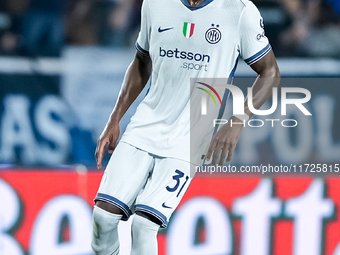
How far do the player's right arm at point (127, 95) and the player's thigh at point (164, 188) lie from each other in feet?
0.95

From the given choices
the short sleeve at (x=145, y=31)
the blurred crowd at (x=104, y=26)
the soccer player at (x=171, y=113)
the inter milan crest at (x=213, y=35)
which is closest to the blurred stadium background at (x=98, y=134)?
the blurred crowd at (x=104, y=26)

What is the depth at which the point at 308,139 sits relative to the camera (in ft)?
12.4

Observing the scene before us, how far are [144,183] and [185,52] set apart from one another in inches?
23.8

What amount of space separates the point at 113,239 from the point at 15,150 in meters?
1.80

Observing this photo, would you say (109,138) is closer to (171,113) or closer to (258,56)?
(171,113)

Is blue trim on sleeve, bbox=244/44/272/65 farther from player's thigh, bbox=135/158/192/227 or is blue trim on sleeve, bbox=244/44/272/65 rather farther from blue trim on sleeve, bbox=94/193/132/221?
blue trim on sleeve, bbox=94/193/132/221

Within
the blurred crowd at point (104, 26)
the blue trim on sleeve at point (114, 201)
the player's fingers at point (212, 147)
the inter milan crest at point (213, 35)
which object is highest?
the blurred crowd at point (104, 26)

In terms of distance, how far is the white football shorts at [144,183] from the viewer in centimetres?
215

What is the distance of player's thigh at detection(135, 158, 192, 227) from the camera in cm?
213

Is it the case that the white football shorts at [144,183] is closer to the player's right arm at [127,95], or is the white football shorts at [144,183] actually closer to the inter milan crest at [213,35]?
the player's right arm at [127,95]

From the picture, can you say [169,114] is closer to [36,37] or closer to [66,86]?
[66,86]

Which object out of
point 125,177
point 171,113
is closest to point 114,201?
point 125,177

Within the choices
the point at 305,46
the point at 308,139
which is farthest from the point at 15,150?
the point at 305,46

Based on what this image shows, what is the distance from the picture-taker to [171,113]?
225 cm
